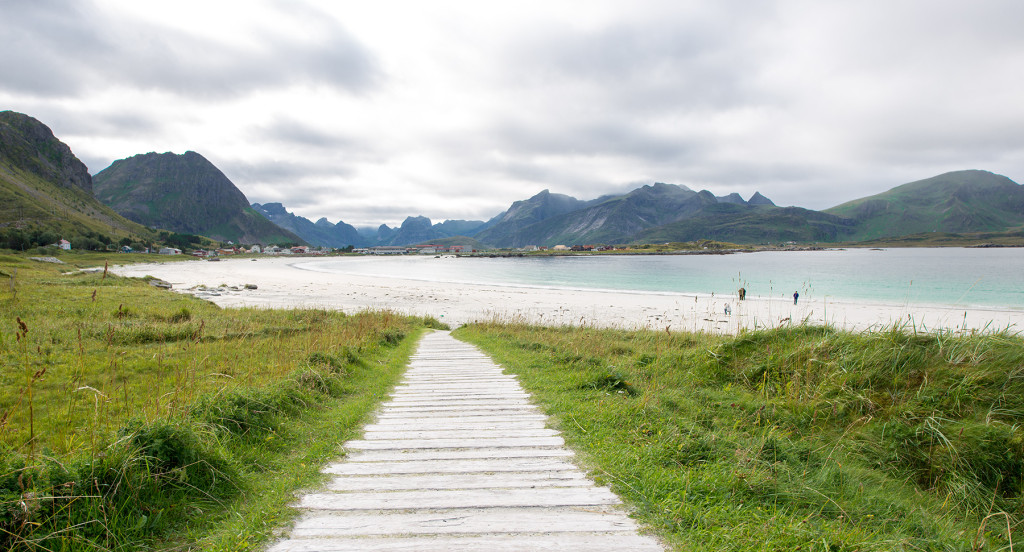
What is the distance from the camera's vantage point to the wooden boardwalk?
123 inches

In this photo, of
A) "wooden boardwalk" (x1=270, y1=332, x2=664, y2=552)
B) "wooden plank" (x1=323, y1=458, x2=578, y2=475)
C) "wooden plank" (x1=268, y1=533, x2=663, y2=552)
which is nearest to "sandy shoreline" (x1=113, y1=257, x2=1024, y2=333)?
"wooden boardwalk" (x1=270, y1=332, x2=664, y2=552)

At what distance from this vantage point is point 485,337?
15.8m

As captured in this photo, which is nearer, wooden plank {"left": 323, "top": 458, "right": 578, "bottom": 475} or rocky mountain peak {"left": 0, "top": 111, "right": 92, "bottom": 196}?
wooden plank {"left": 323, "top": 458, "right": 578, "bottom": 475}

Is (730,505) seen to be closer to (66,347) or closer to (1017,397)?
(1017,397)

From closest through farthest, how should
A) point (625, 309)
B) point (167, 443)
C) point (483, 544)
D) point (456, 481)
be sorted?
point (483, 544) → point (167, 443) → point (456, 481) → point (625, 309)

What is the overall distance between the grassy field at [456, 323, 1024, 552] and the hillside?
124 meters

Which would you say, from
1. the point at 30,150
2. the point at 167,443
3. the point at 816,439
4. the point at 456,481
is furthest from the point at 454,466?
the point at 30,150

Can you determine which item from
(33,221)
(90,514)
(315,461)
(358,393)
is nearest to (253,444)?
(315,461)

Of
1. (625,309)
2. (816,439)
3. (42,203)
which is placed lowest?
(625,309)

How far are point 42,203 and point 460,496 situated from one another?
198897mm

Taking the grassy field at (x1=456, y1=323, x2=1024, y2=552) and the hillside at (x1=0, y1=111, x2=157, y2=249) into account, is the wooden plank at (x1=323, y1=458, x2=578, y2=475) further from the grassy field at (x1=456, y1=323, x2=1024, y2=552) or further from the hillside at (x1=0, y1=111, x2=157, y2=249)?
the hillside at (x1=0, y1=111, x2=157, y2=249)

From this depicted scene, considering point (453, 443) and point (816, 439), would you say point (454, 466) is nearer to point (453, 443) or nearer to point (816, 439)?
point (453, 443)

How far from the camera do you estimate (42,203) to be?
135 metres

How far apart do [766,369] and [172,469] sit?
8.37 m
